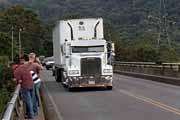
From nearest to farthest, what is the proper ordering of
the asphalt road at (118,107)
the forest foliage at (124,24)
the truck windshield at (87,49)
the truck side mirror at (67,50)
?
the asphalt road at (118,107) < the truck windshield at (87,49) < the truck side mirror at (67,50) < the forest foliage at (124,24)

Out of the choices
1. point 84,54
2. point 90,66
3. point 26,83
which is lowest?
point 26,83

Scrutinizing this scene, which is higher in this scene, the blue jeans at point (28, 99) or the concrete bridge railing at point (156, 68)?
the concrete bridge railing at point (156, 68)

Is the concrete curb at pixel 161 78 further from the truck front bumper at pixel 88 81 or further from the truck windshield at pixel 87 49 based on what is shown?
the truck front bumper at pixel 88 81

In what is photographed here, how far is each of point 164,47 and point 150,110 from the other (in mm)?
71685

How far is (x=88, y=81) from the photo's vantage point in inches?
1114

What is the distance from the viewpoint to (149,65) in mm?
43719

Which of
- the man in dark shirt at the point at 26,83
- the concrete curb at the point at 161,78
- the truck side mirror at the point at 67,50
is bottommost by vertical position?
the concrete curb at the point at 161,78

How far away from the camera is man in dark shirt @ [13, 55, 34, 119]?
1313cm

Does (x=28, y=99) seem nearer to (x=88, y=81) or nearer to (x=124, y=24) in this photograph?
(x=88, y=81)

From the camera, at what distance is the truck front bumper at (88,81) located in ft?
92.7

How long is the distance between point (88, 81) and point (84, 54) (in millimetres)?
1628

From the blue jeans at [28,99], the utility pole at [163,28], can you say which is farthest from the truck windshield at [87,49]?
the utility pole at [163,28]

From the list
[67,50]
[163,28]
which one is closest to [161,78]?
[67,50]

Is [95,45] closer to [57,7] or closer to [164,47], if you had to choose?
[164,47]
